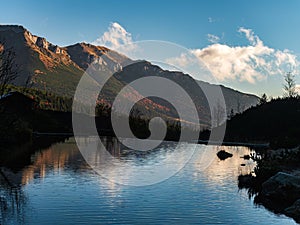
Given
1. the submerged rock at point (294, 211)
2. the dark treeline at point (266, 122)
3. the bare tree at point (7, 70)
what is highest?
the bare tree at point (7, 70)

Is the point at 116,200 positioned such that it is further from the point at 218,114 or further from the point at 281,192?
the point at 218,114

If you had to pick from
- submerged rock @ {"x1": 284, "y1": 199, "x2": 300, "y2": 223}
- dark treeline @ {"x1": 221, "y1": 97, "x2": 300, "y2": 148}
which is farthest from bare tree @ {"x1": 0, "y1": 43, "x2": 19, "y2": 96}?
dark treeline @ {"x1": 221, "y1": 97, "x2": 300, "y2": 148}

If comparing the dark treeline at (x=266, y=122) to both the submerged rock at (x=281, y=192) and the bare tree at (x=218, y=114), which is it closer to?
the bare tree at (x=218, y=114)

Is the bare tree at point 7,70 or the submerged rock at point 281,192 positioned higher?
the bare tree at point 7,70

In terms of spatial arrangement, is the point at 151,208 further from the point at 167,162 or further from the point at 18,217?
the point at 167,162

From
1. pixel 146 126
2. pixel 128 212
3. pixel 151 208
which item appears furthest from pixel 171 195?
pixel 146 126

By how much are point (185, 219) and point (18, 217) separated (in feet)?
25.2

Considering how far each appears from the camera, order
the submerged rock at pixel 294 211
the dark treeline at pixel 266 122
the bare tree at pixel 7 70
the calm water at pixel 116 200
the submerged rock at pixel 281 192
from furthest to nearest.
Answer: the dark treeline at pixel 266 122 < the bare tree at pixel 7 70 < the submerged rock at pixel 281 192 < the submerged rock at pixel 294 211 < the calm water at pixel 116 200

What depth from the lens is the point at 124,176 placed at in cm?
3005

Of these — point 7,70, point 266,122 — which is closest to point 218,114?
point 266,122

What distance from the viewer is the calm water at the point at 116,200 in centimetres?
1819

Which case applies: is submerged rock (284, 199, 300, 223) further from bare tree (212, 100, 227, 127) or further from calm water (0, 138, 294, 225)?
bare tree (212, 100, 227, 127)

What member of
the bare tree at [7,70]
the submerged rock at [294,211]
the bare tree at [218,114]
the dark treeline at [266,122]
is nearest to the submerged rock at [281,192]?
the submerged rock at [294,211]

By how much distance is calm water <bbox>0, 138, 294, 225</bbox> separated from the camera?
18.2m
